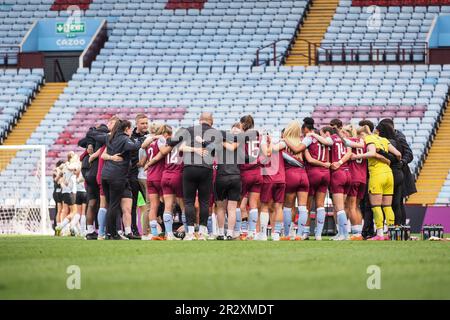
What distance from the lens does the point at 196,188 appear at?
59.1ft

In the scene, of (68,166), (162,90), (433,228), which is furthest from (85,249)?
(162,90)

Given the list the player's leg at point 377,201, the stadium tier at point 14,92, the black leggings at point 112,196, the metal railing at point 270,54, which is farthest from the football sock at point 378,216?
the stadium tier at point 14,92

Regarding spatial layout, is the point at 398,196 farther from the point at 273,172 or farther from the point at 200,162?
the point at 200,162

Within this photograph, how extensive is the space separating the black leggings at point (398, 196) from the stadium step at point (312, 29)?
19.4m

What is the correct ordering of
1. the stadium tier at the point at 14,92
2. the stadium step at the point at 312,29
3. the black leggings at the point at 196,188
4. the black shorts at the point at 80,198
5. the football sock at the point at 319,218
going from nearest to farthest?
the black leggings at the point at 196,188 → the football sock at the point at 319,218 → the black shorts at the point at 80,198 → the stadium tier at the point at 14,92 → the stadium step at the point at 312,29

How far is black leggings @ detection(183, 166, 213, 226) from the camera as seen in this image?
1778cm

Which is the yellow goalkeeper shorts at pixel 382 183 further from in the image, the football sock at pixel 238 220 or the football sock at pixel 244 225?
the football sock at pixel 244 225

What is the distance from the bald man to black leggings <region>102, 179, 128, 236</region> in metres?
1.14

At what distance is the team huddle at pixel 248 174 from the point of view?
709 inches

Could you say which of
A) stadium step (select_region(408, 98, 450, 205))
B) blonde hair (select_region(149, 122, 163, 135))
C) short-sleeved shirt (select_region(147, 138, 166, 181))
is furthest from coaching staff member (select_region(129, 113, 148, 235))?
stadium step (select_region(408, 98, 450, 205))

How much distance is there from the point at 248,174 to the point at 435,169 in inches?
579

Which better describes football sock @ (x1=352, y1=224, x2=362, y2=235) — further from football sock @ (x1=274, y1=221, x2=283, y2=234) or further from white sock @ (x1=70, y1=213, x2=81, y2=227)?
white sock @ (x1=70, y1=213, x2=81, y2=227)

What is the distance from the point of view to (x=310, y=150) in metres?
18.5

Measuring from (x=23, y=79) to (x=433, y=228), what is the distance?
23.6 m
